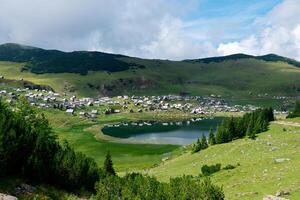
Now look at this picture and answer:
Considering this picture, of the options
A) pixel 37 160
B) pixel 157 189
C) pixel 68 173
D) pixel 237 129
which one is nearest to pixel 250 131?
pixel 237 129

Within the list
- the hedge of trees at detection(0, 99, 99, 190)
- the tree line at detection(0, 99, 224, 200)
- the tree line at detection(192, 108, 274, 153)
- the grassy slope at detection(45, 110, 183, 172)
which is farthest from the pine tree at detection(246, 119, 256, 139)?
the hedge of trees at detection(0, 99, 99, 190)

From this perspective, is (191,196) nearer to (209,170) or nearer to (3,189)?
(3,189)

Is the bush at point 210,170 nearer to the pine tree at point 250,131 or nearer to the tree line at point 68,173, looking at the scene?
the tree line at point 68,173

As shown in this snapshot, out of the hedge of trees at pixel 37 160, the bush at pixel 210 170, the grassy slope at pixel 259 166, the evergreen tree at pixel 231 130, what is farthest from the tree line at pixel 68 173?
the evergreen tree at pixel 231 130

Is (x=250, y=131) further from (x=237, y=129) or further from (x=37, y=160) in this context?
(x=37, y=160)

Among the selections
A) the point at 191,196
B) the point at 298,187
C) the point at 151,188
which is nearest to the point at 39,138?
the point at 151,188

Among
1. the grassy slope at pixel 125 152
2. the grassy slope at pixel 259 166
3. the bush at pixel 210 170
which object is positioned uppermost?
the grassy slope at pixel 259 166

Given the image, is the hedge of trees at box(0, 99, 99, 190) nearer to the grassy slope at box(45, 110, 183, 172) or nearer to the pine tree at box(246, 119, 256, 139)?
the pine tree at box(246, 119, 256, 139)

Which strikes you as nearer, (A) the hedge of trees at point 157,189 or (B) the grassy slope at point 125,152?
(A) the hedge of trees at point 157,189
